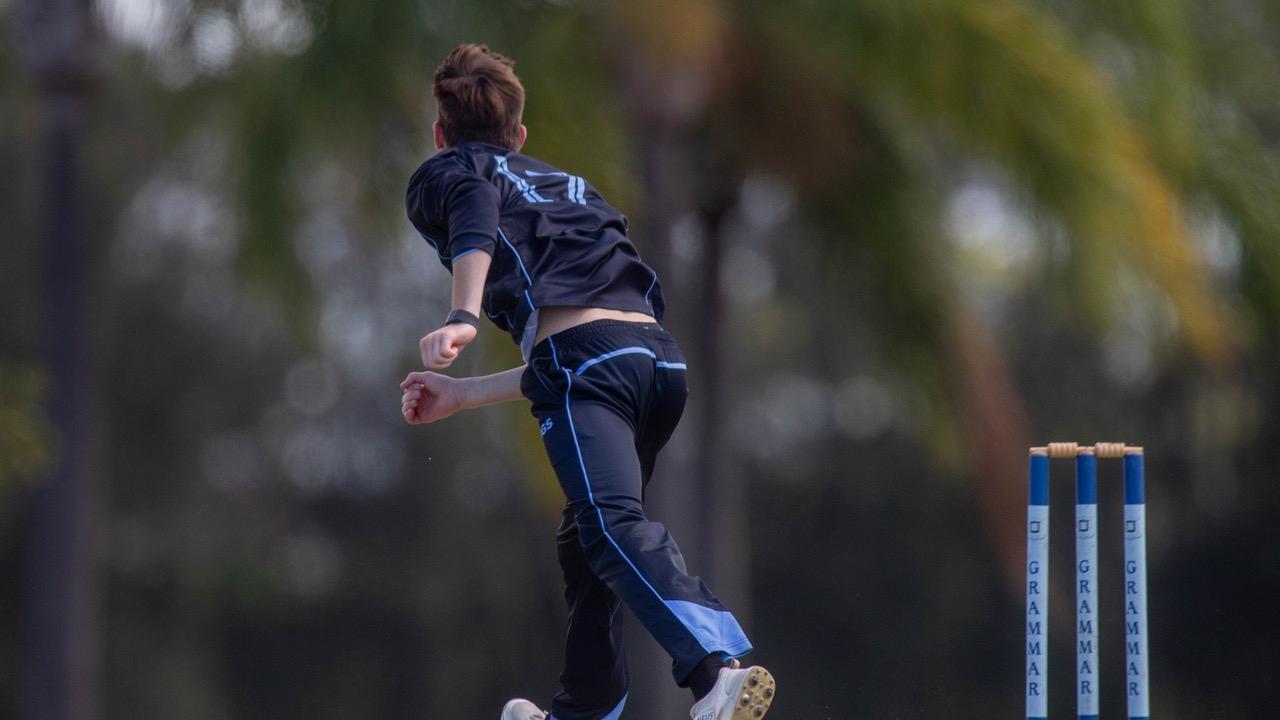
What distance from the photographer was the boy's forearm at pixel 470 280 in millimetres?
3486

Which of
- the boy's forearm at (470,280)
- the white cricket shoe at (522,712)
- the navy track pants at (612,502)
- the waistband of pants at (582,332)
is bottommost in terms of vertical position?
the white cricket shoe at (522,712)

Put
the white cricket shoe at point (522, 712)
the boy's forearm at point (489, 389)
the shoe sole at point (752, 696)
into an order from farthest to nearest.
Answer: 1. the white cricket shoe at point (522, 712)
2. the boy's forearm at point (489, 389)
3. the shoe sole at point (752, 696)

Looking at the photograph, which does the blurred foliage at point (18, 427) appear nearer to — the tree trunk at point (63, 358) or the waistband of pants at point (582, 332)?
the tree trunk at point (63, 358)

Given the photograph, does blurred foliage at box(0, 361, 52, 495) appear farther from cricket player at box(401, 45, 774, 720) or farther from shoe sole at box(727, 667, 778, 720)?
shoe sole at box(727, 667, 778, 720)

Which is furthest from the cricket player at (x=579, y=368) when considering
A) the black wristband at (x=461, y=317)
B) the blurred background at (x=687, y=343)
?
the blurred background at (x=687, y=343)

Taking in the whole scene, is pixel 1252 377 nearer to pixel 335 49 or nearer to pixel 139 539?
pixel 335 49

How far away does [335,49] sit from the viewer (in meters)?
8.41

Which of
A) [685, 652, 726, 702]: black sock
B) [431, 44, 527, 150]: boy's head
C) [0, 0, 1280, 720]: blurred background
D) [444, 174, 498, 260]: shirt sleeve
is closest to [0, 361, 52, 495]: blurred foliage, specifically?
[0, 0, 1280, 720]: blurred background

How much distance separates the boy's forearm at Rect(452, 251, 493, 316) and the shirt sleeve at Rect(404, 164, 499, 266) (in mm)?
20

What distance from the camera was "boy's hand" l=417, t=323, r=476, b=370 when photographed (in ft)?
11.1

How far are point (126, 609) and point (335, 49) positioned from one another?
9951 mm

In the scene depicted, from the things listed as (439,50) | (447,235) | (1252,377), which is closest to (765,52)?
(439,50)

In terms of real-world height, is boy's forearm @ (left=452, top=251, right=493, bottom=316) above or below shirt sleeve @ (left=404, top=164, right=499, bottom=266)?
below

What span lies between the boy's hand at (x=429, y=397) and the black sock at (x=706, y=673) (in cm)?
92
